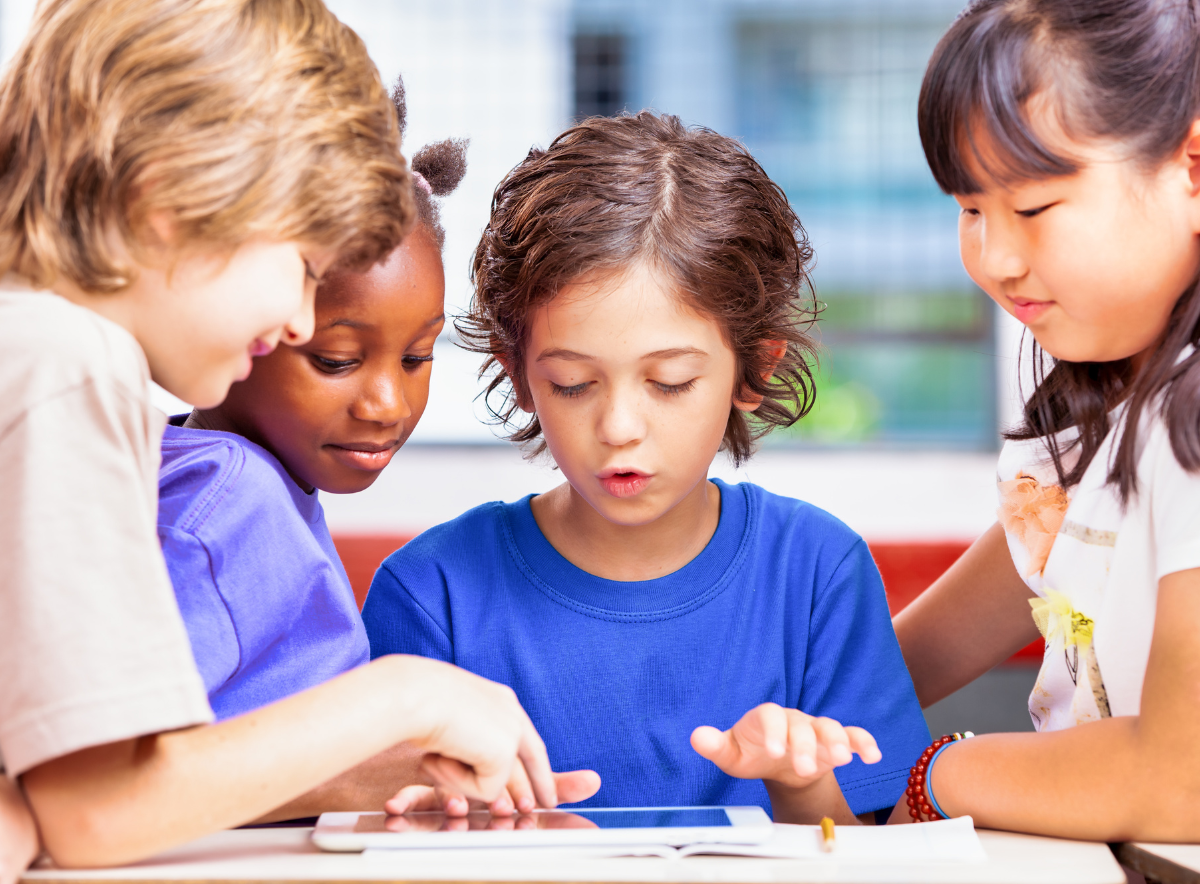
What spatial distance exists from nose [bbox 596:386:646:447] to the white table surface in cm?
35

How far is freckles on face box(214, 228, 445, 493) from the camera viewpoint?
86cm

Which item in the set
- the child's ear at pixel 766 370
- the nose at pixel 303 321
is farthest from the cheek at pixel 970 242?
the nose at pixel 303 321

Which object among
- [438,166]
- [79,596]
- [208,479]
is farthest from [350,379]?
[79,596]

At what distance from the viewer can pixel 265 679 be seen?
2.51ft

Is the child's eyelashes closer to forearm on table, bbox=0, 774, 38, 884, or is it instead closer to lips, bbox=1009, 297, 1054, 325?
lips, bbox=1009, 297, 1054, 325

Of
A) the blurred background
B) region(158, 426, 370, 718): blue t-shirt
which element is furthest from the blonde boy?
the blurred background

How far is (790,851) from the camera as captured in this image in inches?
24.1

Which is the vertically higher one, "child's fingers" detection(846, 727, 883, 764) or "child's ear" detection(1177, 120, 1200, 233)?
"child's ear" detection(1177, 120, 1200, 233)

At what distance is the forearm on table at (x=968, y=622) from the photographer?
1011 mm

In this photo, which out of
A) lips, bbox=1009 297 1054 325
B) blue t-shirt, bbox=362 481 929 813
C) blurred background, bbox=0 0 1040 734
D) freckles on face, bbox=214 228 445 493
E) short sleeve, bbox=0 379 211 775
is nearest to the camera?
short sleeve, bbox=0 379 211 775

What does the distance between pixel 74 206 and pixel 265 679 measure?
0.33 m

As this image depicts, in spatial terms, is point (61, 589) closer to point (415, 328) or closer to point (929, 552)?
point (415, 328)

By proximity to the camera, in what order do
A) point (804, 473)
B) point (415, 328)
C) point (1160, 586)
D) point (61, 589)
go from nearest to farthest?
point (61, 589)
point (1160, 586)
point (415, 328)
point (804, 473)

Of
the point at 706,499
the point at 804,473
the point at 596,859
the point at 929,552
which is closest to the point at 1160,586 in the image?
the point at 596,859
